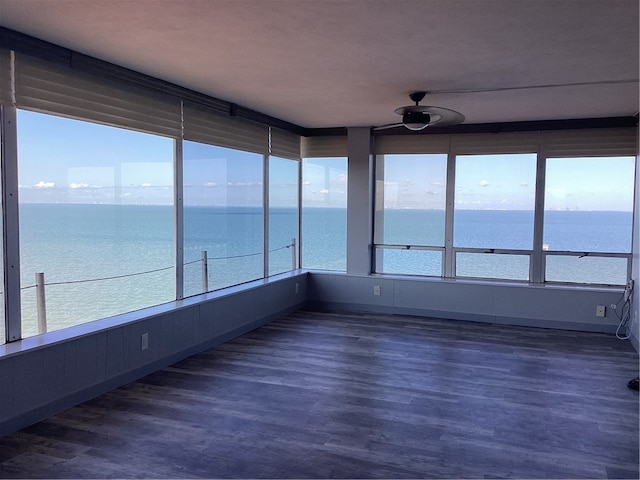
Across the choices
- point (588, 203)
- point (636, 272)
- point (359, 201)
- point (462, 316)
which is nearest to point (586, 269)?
point (636, 272)

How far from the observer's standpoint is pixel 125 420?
10.6 ft

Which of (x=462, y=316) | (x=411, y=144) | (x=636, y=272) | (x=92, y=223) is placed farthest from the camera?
(x=92, y=223)

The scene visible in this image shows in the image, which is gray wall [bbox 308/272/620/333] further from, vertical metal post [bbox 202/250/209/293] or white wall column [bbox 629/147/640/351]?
vertical metal post [bbox 202/250/209/293]

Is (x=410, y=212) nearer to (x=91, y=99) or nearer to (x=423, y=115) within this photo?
(x=423, y=115)

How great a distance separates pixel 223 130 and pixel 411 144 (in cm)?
256

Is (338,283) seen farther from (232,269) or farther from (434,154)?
(232,269)

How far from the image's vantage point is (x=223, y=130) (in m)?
5.24

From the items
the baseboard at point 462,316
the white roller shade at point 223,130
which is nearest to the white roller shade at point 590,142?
the baseboard at point 462,316

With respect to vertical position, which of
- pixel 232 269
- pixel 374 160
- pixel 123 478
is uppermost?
pixel 374 160

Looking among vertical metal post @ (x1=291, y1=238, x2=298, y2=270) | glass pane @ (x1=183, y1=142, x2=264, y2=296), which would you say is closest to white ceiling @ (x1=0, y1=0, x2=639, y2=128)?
vertical metal post @ (x1=291, y1=238, x2=298, y2=270)

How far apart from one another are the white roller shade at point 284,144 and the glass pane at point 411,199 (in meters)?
1.14

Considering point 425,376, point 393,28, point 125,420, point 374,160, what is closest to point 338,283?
point 374,160

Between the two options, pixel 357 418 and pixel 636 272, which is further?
pixel 636 272

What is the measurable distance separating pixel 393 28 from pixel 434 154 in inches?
153
